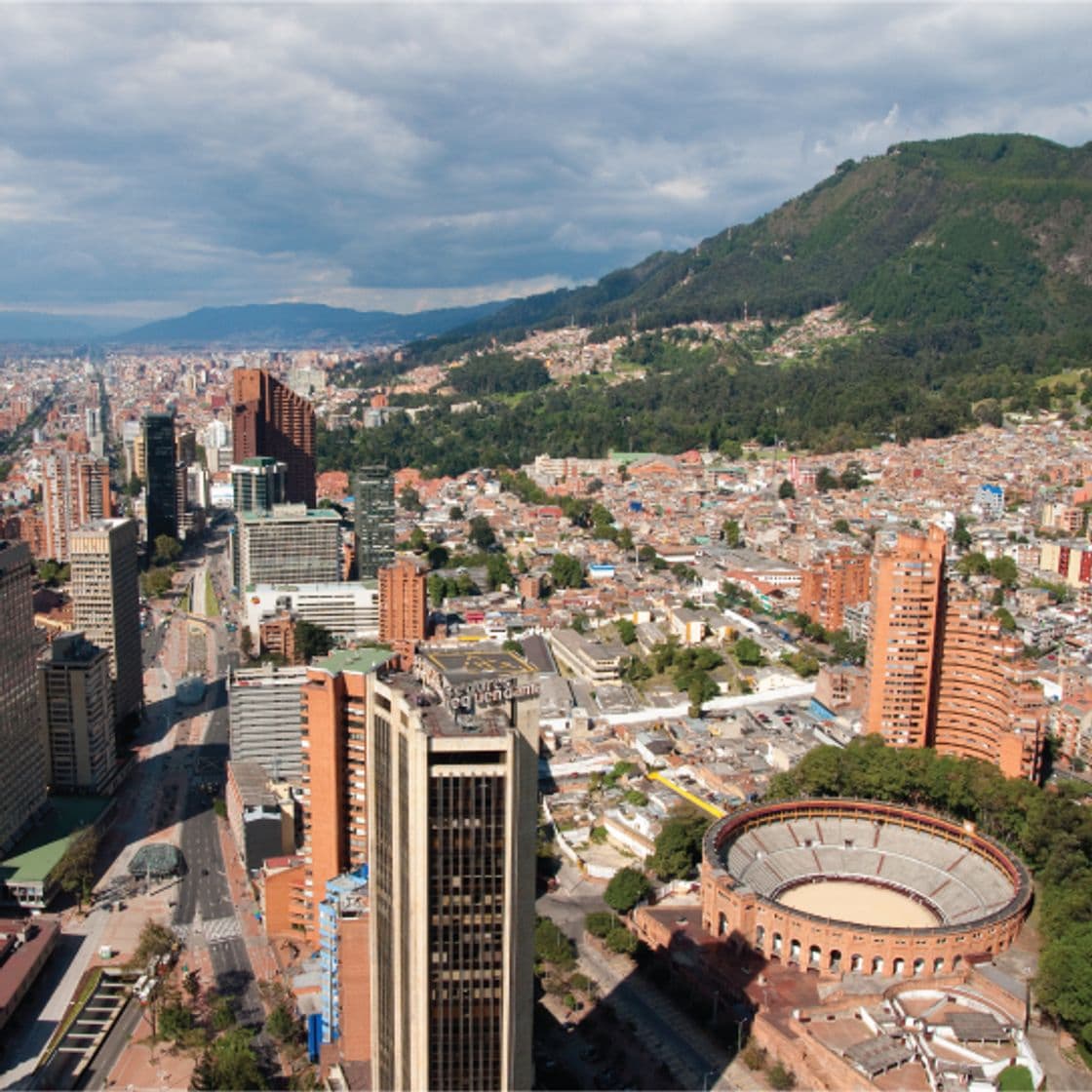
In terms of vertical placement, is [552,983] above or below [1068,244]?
below

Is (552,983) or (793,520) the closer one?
(552,983)

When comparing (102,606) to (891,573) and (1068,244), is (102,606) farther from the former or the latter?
(1068,244)

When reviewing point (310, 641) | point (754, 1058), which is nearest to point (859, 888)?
point (754, 1058)

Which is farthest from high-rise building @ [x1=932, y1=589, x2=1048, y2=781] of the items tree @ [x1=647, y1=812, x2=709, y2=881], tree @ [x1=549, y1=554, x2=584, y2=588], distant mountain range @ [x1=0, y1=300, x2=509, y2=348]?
distant mountain range @ [x1=0, y1=300, x2=509, y2=348]

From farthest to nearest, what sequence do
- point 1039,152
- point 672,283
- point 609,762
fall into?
point 672,283, point 1039,152, point 609,762

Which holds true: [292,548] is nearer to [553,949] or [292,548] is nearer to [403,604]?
[403,604]

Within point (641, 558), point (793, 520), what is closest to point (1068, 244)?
point (793, 520)
